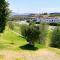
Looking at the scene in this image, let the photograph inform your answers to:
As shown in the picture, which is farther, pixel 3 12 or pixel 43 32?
pixel 43 32

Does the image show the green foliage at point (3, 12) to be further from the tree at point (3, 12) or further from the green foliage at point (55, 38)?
the green foliage at point (55, 38)

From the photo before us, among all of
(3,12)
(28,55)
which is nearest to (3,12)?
(3,12)

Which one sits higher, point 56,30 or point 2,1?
point 2,1

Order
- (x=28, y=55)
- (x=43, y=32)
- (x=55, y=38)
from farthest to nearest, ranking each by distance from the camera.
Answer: (x=43, y=32) < (x=55, y=38) < (x=28, y=55)

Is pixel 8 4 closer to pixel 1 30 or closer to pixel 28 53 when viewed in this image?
pixel 1 30

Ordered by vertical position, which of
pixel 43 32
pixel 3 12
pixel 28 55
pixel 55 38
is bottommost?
pixel 55 38

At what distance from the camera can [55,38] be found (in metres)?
39.4

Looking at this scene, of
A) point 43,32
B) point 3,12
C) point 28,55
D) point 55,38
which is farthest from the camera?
point 43,32

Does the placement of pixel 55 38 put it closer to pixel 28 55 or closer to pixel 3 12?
pixel 3 12

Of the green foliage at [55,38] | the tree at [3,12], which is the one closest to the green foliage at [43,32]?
the green foliage at [55,38]

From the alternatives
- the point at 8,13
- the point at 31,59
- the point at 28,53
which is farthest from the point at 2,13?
the point at 31,59

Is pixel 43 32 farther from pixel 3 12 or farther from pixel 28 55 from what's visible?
pixel 28 55

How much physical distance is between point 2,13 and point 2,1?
189 cm

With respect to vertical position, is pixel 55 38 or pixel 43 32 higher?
pixel 43 32
